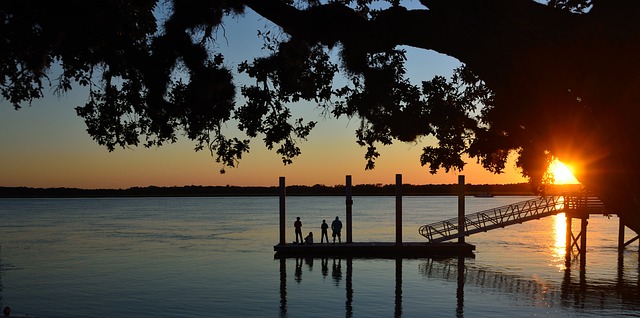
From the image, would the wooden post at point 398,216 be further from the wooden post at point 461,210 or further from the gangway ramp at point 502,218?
the wooden post at point 461,210

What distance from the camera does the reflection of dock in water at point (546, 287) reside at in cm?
3152

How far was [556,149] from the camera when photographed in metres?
6.73

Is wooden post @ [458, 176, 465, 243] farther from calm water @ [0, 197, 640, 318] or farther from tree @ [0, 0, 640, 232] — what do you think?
tree @ [0, 0, 640, 232]

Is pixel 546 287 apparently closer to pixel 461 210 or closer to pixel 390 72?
pixel 461 210

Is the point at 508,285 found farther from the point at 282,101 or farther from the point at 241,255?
the point at 282,101

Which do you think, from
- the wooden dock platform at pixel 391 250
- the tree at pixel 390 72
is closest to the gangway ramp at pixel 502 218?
the wooden dock platform at pixel 391 250

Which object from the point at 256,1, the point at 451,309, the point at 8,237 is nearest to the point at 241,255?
the point at 451,309

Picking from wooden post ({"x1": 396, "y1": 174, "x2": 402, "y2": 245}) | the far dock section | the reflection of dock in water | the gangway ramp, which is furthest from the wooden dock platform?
the reflection of dock in water

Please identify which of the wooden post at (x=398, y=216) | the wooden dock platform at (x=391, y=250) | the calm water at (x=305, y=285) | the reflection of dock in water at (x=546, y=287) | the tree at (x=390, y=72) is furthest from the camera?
the wooden post at (x=398, y=216)

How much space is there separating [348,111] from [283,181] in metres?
33.9

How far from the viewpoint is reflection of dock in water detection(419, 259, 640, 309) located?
31.5 m

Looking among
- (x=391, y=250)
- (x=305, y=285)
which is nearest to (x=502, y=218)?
(x=391, y=250)

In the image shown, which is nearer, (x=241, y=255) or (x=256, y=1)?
(x=256, y=1)

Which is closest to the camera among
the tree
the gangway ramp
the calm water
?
the tree
